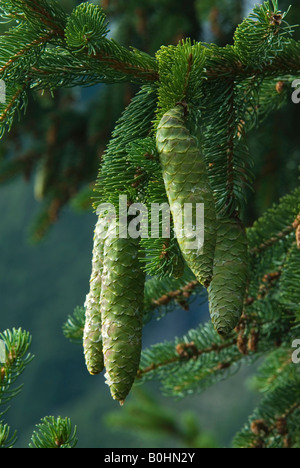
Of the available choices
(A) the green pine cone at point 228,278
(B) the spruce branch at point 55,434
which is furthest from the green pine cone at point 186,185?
(B) the spruce branch at point 55,434

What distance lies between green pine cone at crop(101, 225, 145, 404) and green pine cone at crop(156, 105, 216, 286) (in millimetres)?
87

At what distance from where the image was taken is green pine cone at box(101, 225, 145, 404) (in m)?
0.59

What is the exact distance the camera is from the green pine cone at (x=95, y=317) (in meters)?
0.63

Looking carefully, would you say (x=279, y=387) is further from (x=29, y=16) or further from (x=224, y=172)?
(x=29, y=16)

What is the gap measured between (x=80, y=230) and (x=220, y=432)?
10.4 meters

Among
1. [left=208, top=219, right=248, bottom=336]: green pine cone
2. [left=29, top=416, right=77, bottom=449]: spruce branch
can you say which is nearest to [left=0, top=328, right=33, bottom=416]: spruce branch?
[left=29, top=416, right=77, bottom=449]: spruce branch

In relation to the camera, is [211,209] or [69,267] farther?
[69,267]

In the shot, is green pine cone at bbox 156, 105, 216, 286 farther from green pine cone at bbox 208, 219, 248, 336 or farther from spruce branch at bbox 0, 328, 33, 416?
spruce branch at bbox 0, 328, 33, 416

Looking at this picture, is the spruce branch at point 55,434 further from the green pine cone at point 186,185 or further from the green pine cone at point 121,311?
the green pine cone at point 186,185

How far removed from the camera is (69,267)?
21.7 metres

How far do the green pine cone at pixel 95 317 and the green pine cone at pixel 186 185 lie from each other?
4.7 inches

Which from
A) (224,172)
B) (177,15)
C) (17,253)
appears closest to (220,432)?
(17,253)

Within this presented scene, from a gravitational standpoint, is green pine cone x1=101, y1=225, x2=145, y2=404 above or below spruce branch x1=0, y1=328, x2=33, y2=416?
above

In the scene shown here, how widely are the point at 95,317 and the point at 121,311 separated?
0.17ft
